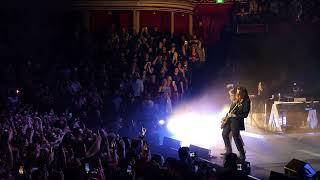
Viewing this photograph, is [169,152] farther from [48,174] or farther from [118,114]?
[48,174]

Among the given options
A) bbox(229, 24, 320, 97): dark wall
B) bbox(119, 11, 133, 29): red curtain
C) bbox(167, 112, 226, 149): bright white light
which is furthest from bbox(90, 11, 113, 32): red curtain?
bbox(167, 112, 226, 149): bright white light

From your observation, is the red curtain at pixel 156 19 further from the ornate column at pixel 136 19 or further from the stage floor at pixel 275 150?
the stage floor at pixel 275 150

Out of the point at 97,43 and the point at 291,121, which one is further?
the point at 97,43

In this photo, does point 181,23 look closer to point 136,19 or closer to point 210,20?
point 210,20

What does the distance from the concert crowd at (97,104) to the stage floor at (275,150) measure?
2.12m

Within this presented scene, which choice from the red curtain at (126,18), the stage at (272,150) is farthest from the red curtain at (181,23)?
the stage at (272,150)

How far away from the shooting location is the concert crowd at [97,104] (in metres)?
10.7

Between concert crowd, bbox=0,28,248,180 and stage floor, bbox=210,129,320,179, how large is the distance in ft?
6.95

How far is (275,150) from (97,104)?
5933 millimetres

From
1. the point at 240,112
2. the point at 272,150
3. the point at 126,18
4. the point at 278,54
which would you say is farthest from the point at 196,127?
the point at 278,54

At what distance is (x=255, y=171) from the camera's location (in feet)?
38.9

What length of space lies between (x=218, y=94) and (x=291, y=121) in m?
3.21

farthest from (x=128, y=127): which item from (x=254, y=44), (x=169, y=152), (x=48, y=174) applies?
(x=254, y=44)

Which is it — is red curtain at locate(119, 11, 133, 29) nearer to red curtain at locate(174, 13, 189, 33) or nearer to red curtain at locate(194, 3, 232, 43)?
red curtain at locate(174, 13, 189, 33)
